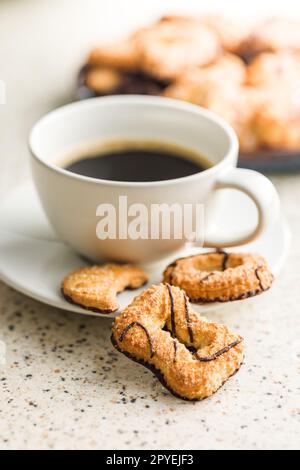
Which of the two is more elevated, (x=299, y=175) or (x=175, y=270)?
(x=175, y=270)

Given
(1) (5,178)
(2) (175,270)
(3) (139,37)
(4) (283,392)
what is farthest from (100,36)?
(4) (283,392)

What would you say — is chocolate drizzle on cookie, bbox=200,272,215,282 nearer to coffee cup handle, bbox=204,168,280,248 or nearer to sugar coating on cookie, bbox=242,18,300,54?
coffee cup handle, bbox=204,168,280,248

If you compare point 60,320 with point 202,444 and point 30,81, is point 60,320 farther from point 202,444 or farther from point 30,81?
point 30,81

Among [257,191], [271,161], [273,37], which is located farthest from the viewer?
[273,37]

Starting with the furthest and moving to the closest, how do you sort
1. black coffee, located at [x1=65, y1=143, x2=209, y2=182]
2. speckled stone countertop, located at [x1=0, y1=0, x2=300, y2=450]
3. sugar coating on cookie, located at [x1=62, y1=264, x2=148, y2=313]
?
1. black coffee, located at [x1=65, y1=143, x2=209, y2=182]
2. sugar coating on cookie, located at [x1=62, y1=264, x2=148, y2=313]
3. speckled stone countertop, located at [x1=0, y1=0, x2=300, y2=450]

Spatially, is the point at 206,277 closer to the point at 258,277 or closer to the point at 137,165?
the point at 258,277

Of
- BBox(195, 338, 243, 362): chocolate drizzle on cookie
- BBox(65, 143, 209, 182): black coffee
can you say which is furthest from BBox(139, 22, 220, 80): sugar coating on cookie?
BBox(195, 338, 243, 362): chocolate drizzle on cookie

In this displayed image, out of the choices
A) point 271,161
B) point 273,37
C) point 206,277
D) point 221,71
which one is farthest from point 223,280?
point 273,37
